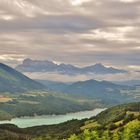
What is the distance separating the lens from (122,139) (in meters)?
150

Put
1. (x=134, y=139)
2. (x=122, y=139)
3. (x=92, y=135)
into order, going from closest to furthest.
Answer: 1. (x=134, y=139)
2. (x=122, y=139)
3. (x=92, y=135)

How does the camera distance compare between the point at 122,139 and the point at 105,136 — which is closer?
the point at 122,139

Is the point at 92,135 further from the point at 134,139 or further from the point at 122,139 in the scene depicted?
the point at 134,139

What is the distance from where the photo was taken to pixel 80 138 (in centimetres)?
16812

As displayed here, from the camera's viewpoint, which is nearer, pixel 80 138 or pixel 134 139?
pixel 134 139

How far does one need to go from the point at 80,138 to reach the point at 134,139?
3545cm

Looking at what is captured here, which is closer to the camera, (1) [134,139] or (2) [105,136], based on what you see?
(1) [134,139]

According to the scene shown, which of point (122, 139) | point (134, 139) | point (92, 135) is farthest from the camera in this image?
point (92, 135)

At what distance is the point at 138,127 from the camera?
145000 mm

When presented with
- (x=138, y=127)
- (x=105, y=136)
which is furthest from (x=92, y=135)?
(x=138, y=127)

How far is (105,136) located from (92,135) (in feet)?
30.1

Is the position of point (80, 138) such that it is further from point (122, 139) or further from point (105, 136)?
point (122, 139)

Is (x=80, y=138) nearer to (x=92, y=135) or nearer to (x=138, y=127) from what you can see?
(x=92, y=135)

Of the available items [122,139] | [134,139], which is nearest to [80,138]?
[122,139]
